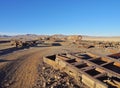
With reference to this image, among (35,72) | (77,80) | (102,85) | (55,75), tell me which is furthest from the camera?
(35,72)

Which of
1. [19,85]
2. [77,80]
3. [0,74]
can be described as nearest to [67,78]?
[77,80]

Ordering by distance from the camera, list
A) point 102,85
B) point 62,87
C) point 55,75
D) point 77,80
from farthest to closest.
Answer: point 55,75 → point 77,80 → point 62,87 → point 102,85

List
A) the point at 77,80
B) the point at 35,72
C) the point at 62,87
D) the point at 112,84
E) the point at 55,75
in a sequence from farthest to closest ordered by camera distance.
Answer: the point at 35,72, the point at 55,75, the point at 77,80, the point at 62,87, the point at 112,84

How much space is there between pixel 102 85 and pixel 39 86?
2.71 m

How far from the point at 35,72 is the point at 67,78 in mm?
2245

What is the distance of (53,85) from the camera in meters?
7.09

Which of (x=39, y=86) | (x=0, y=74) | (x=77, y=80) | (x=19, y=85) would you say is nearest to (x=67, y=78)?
(x=77, y=80)

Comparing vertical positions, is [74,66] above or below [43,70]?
above

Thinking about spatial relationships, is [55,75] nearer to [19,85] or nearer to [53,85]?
[53,85]

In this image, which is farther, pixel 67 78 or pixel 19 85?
pixel 67 78

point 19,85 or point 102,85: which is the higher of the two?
point 102,85

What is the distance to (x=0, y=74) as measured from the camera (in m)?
9.00

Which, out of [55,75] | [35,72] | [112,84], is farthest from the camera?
[35,72]

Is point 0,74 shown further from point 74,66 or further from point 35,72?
point 74,66
